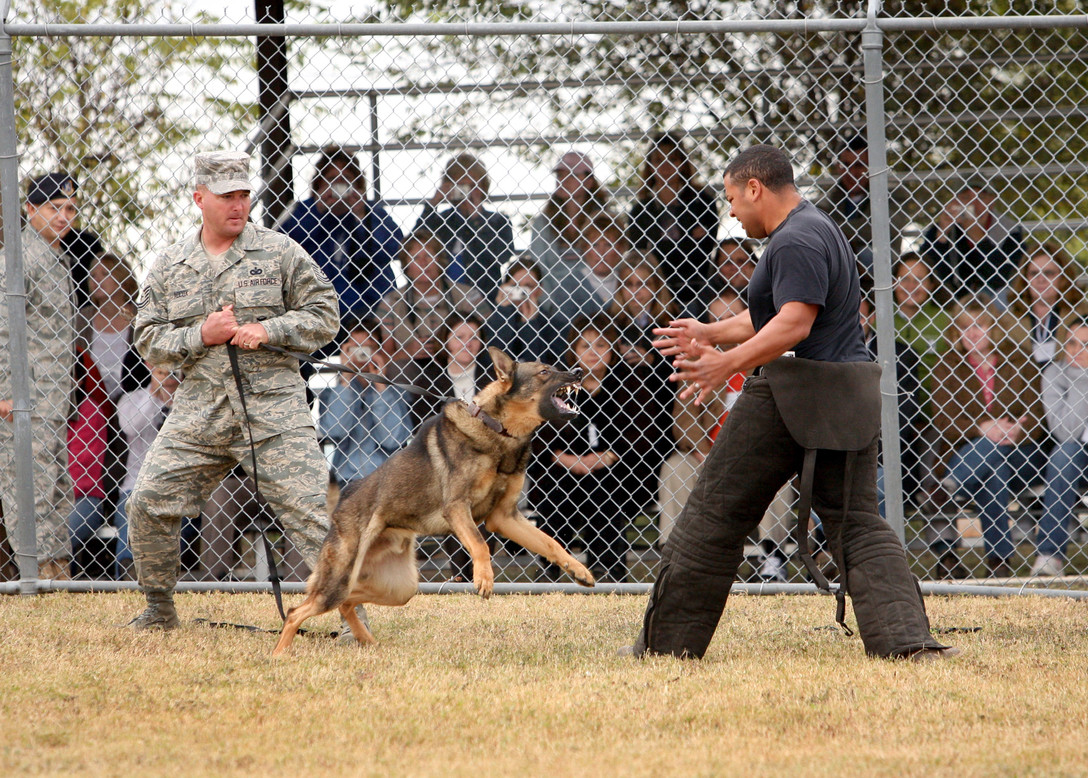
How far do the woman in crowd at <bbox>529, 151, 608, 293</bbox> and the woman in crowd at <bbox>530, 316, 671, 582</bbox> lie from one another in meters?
0.35

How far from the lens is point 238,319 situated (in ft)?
15.0

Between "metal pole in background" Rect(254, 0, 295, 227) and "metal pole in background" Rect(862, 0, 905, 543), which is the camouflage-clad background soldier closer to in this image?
"metal pole in background" Rect(254, 0, 295, 227)

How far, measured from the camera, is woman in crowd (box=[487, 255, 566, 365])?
6066mm

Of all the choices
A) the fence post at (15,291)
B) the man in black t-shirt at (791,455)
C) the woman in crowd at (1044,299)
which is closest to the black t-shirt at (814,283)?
the man in black t-shirt at (791,455)

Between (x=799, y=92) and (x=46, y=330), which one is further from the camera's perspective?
(x=799, y=92)

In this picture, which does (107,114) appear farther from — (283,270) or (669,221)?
(669,221)

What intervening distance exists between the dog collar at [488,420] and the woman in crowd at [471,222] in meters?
1.60

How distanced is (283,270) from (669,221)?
2.44 meters

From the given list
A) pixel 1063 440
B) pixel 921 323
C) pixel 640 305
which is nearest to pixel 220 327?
pixel 640 305

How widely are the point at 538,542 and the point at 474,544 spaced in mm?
297

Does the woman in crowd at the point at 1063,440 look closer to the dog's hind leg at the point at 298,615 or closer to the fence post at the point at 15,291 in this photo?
the dog's hind leg at the point at 298,615

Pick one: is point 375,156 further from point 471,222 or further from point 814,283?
point 814,283

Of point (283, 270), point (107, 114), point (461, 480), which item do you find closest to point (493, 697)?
point (461, 480)

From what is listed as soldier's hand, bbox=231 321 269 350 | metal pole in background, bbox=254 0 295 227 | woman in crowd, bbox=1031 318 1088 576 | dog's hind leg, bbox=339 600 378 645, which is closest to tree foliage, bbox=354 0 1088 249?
metal pole in background, bbox=254 0 295 227
